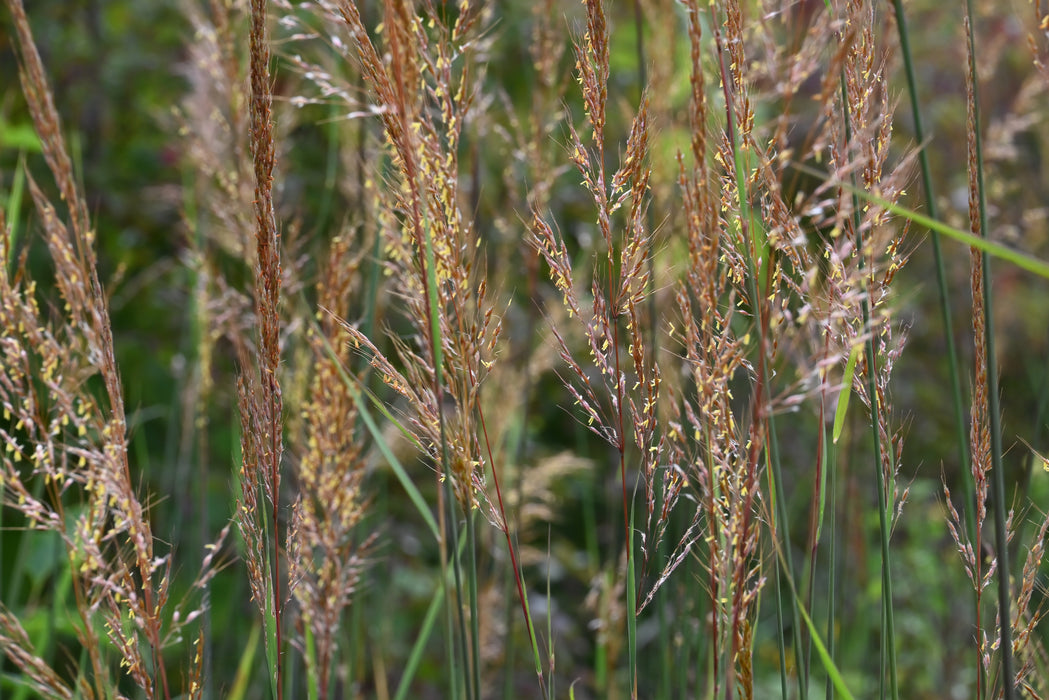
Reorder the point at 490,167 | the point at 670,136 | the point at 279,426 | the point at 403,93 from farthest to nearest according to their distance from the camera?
the point at 490,167, the point at 670,136, the point at 279,426, the point at 403,93

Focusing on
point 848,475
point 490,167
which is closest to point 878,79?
point 848,475

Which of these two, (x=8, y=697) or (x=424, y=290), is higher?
(x=424, y=290)

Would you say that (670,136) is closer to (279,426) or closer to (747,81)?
(747,81)

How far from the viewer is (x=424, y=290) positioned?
67 cm

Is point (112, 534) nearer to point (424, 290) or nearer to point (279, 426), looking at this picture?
point (279, 426)

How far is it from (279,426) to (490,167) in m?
1.93

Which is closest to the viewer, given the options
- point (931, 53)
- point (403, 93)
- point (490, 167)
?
point (403, 93)

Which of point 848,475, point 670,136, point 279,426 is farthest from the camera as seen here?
point 670,136

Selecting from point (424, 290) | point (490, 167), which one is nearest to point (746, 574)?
point (424, 290)

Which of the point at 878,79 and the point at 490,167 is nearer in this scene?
the point at 878,79

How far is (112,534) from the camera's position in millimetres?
759

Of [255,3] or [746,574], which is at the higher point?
[255,3]

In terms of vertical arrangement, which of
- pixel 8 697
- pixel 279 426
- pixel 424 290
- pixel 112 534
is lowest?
pixel 8 697

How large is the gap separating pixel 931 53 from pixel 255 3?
3.69m
